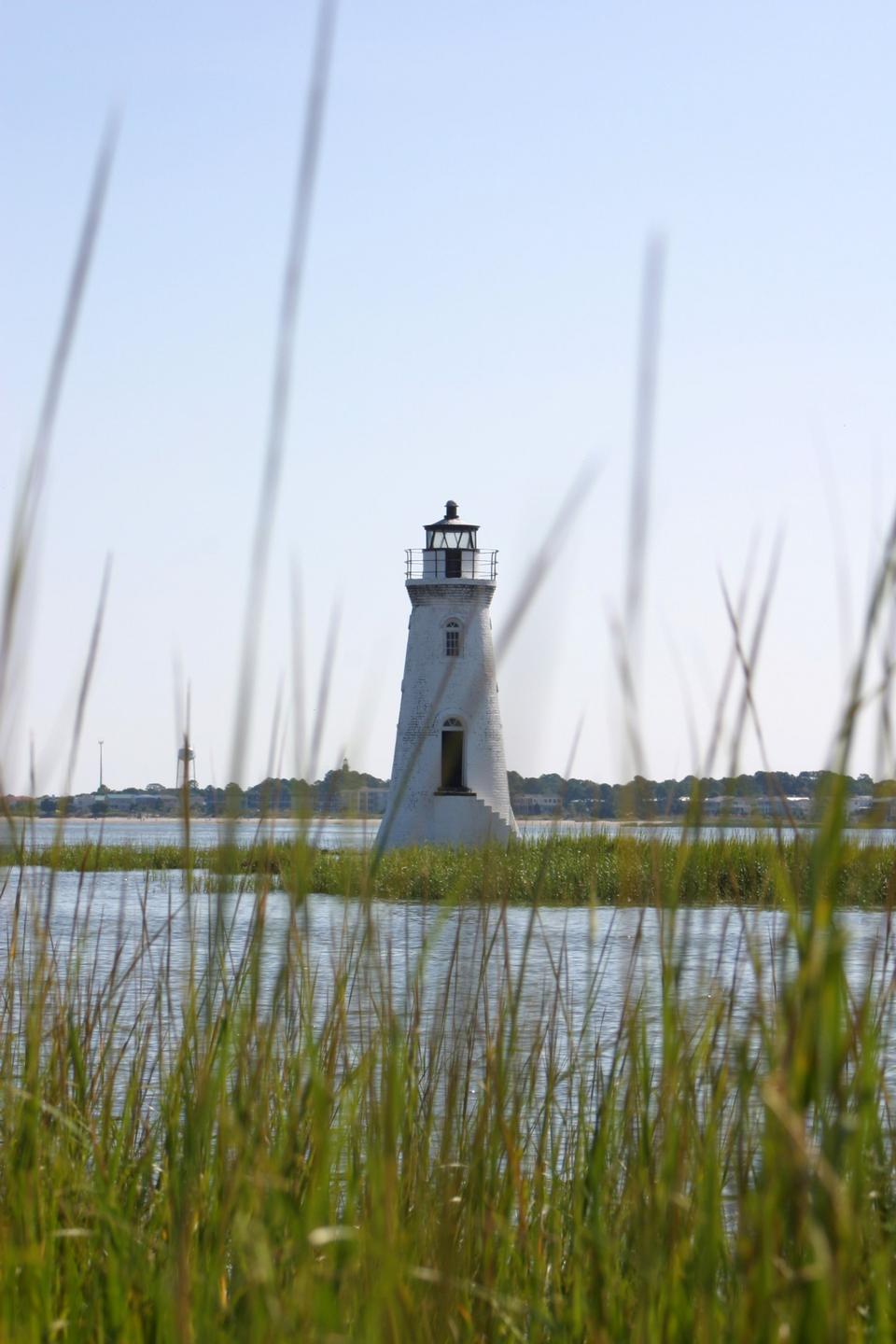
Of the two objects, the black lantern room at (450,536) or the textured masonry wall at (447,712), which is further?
the black lantern room at (450,536)

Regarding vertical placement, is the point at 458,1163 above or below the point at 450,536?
below

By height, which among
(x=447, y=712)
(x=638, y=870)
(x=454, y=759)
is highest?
(x=447, y=712)

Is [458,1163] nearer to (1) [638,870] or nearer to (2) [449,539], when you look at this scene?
(1) [638,870]

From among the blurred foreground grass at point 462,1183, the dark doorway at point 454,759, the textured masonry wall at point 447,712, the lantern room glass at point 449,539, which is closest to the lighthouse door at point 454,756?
the dark doorway at point 454,759

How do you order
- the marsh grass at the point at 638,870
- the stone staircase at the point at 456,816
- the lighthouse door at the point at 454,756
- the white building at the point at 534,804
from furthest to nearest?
the lighthouse door at the point at 454,756
the stone staircase at the point at 456,816
the white building at the point at 534,804
the marsh grass at the point at 638,870

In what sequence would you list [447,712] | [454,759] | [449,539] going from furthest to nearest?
[449,539] < [454,759] < [447,712]

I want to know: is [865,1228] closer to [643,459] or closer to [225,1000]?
[225,1000]

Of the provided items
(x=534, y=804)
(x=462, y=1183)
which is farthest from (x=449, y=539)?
(x=534, y=804)

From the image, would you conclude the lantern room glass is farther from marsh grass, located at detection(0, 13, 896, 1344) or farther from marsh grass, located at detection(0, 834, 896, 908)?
marsh grass, located at detection(0, 13, 896, 1344)

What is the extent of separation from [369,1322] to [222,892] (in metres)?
0.34

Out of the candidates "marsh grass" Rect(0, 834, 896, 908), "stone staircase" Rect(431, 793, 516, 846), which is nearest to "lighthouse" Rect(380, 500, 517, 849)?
"stone staircase" Rect(431, 793, 516, 846)

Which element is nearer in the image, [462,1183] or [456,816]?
[462,1183]

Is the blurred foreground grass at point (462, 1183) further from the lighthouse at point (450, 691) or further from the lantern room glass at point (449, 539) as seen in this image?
the lantern room glass at point (449, 539)

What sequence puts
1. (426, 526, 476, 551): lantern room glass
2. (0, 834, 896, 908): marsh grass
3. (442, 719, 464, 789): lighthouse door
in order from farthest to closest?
(426, 526, 476, 551): lantern room glass, (442, 719, 464, 789): lighthouse door, (0, 834, 896, 908): marsh grass
